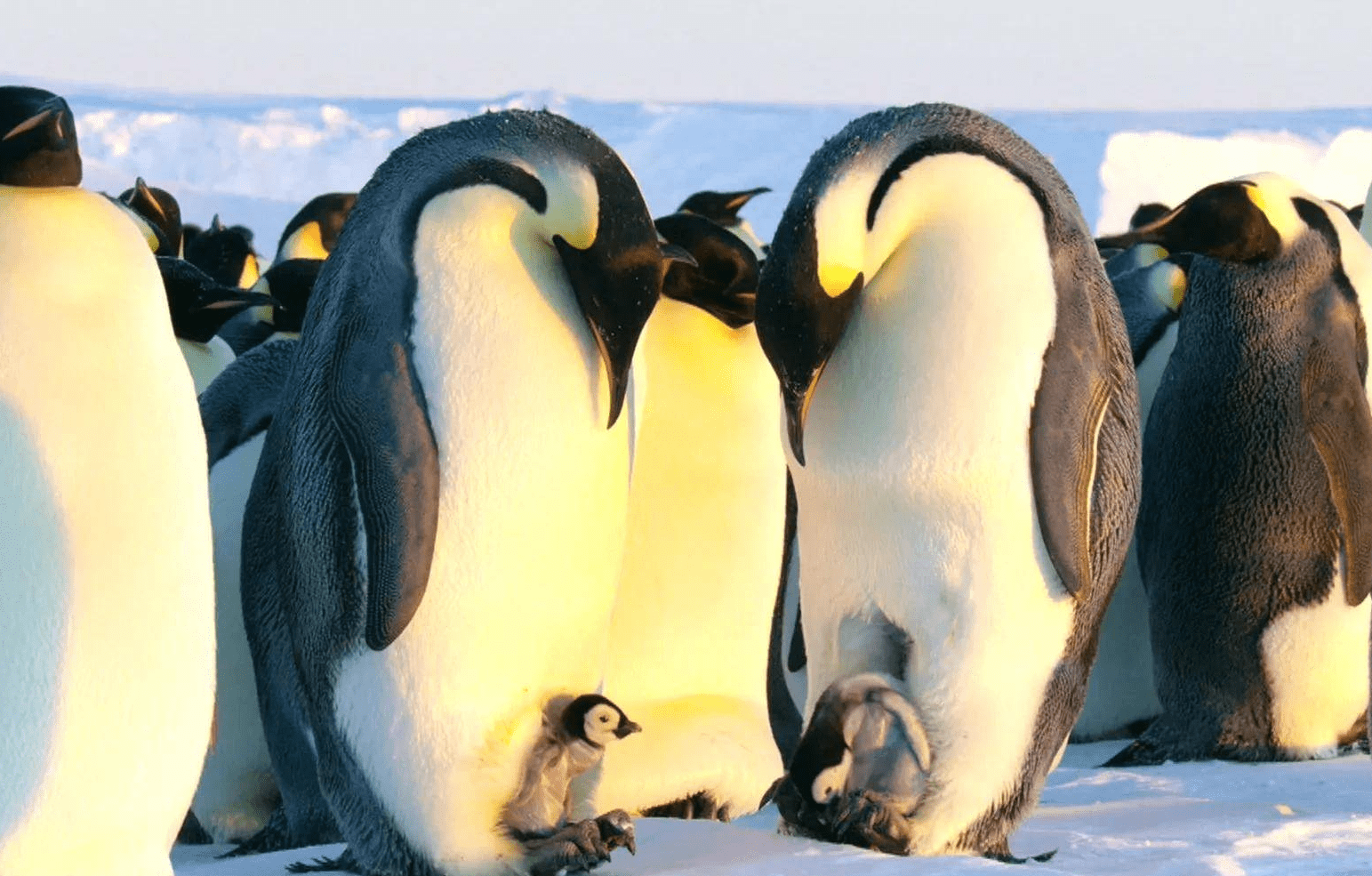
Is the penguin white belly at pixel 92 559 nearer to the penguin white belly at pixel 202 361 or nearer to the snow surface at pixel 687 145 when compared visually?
the penguin white belly at pixel 202 361

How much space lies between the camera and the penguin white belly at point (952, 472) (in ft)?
11.4

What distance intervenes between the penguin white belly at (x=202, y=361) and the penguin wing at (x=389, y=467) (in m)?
1.86

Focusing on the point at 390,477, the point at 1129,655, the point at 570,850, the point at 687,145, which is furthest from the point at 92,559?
the point at 687,145

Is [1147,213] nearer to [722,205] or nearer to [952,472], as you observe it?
[722,205]

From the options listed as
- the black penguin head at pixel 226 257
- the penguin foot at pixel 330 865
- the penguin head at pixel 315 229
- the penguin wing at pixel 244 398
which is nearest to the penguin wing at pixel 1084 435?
the penguin foot at pixel 330 865

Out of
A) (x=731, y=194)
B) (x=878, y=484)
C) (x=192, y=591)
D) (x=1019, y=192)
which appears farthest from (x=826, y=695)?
(x=731, y=194)

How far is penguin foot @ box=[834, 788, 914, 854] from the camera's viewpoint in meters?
3.54

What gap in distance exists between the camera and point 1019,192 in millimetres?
3555

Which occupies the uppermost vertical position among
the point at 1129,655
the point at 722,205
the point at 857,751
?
the point at 722,205

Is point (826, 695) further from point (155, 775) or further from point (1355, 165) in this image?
point (1355, 165)

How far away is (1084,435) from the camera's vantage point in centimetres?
355

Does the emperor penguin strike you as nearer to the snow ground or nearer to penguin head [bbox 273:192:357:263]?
the snow ground

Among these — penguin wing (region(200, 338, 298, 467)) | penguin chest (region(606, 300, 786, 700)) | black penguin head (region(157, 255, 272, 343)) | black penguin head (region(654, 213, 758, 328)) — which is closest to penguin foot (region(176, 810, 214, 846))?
penguin wing (region(200, 338, 298, 467))

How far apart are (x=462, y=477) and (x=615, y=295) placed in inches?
15.0
